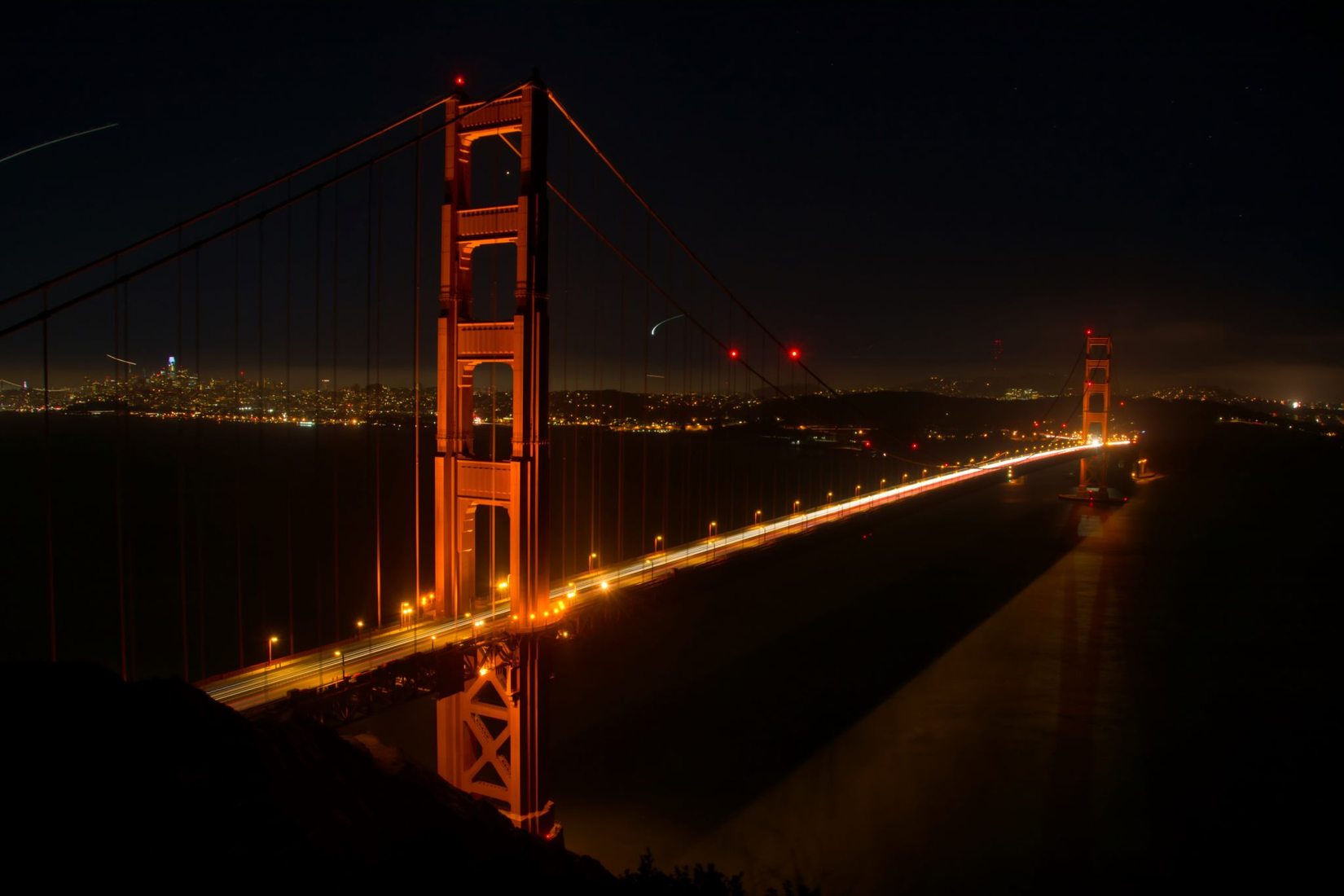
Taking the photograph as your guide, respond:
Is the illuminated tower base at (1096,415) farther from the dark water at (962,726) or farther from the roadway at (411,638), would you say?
the roadway at (411,638)

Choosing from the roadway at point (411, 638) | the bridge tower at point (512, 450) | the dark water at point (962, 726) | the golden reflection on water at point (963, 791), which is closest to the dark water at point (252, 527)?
the roadway at point (411, 638)

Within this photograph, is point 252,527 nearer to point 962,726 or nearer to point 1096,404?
point 962,726

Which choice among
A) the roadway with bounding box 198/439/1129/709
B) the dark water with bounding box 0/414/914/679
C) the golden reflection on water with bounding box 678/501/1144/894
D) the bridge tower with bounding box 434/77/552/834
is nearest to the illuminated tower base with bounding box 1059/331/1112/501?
the dark water with bounding box 0/414/914/679

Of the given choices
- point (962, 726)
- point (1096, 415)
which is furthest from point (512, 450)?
point (1096, 415)

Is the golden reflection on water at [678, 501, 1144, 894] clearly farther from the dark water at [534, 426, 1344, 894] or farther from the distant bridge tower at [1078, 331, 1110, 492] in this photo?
the distant bridge tower at [1078, 331, 1110, 492]

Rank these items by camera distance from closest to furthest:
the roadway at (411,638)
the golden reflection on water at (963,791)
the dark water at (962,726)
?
the roadway at (411,638) < the golden reflection on water at (963,791) < the dark water at (962,726)

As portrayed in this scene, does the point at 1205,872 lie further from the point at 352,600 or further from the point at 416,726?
the point at 352,600
